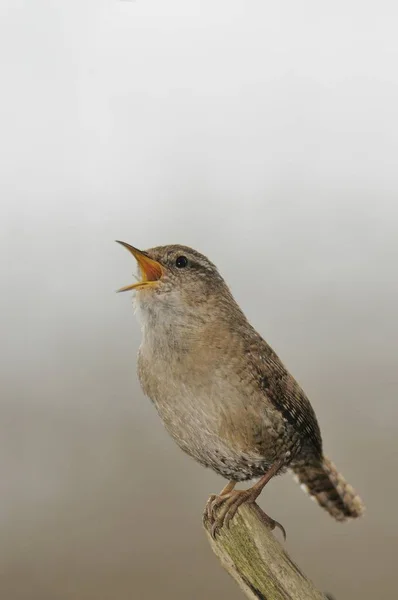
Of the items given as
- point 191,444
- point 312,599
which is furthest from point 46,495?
point 312,599

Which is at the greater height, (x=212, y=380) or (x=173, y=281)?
(x=173, y=281)

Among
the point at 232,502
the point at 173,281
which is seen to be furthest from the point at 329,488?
the point at 173,281

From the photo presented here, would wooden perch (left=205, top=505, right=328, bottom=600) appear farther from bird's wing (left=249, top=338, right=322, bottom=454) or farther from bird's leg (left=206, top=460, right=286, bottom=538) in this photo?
bird's wing (left=249, top=338, right=322, bottom=454)

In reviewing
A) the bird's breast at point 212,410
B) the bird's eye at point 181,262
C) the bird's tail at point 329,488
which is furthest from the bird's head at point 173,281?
the bird's tail at point 329,488

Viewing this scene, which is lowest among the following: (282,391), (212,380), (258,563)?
(258,563)

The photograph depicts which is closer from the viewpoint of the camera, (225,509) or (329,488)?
(225,509)

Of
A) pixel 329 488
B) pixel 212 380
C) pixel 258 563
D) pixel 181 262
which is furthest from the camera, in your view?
pixel 329 488

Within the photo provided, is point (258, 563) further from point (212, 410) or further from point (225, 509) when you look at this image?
point (212, 410)

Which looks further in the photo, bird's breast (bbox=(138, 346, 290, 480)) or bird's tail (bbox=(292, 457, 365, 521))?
bird's tail (bbox=(292, 457, 365, 521))

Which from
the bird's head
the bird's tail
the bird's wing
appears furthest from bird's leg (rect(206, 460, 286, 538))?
the bird's head
